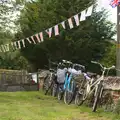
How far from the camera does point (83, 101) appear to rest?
8688mm

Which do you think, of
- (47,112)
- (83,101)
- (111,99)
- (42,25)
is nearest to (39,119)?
(47,112)

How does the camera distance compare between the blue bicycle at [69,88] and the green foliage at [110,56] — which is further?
the green foliage at [110,56]

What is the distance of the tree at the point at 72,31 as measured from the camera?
19297mm

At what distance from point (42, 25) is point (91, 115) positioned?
44.4 feet

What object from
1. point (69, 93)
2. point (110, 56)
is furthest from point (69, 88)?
point (110, 56)

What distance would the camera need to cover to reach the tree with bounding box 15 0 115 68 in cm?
1930

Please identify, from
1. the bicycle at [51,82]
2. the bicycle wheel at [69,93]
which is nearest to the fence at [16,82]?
the bicycle at [51,82]

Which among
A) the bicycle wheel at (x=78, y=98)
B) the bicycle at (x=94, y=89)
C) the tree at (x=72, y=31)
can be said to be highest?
the tree at (x=72, y=31)

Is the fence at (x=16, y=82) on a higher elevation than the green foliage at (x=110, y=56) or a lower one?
lower

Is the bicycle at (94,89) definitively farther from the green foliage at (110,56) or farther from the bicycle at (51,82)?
the green foliage at (110,56)

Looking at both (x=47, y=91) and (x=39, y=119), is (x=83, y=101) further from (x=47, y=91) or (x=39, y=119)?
(x=47, y=91)

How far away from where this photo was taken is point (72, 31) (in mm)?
19453

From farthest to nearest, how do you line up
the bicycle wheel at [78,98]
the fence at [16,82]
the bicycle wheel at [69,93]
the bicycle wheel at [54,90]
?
the fence at [16,82], the bicycle wheel at [54,90], the bicycle wheel at [69,93], the bicycle wheel at [78,98]

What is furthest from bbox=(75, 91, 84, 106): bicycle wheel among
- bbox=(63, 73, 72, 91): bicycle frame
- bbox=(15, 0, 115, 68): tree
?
bbox=(15, 0, 115, 68): tree
